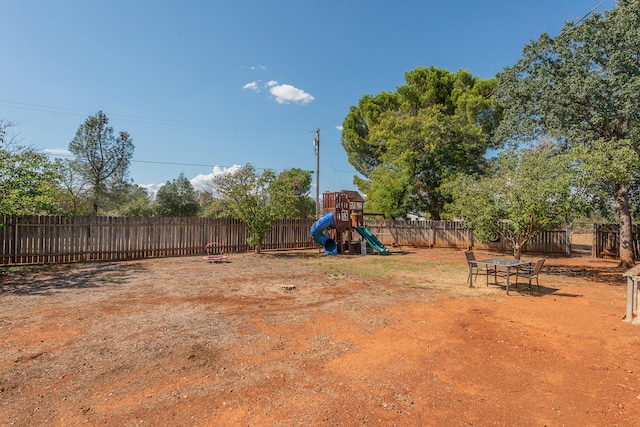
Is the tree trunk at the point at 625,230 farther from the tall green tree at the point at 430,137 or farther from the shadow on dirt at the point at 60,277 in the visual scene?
the shadow on dirt at the point at 60,277

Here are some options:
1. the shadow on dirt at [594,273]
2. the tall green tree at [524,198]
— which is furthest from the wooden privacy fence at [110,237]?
the shadow on dirt at [594,273]

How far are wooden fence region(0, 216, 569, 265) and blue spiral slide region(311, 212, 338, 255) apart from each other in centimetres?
202

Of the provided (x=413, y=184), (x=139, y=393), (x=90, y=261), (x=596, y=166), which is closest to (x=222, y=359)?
(x=139, y=393)

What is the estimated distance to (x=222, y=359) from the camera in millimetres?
3885

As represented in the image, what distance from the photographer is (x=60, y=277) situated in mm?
9000

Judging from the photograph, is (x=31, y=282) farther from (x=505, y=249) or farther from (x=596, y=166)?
(x=505, y=249)

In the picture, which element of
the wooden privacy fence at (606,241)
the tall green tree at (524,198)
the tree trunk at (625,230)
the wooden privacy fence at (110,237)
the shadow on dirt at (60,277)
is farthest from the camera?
the wooden privacy fence at (606,241)

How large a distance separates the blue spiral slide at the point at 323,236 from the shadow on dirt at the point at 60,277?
306 inches

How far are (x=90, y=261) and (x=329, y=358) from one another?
11.6 meters

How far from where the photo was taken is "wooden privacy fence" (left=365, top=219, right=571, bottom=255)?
671 inches

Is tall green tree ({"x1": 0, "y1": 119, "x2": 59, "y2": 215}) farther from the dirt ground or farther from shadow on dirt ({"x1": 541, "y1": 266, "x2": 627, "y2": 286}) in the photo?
shadow on dirt ({"x1": 541, "y1": 266, "x2": 627, "y2": 286})

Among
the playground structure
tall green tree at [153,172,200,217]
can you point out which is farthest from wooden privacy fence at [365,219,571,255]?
tall green tree at [153,172,200,217]

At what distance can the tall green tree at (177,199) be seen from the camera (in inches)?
1318

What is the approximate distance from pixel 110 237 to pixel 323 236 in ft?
29.5
